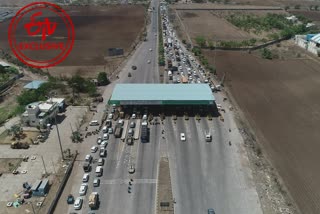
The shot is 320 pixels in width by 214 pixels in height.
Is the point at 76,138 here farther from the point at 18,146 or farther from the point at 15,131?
the point at 15,131

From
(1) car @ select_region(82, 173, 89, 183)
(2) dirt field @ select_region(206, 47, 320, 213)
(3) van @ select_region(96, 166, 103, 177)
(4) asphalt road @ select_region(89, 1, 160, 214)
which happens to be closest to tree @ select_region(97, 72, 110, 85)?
(4) asphalt road @ select_region(89, 1, 160, 214)

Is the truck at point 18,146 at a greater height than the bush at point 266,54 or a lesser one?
lesser

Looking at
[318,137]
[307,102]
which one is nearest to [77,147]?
[318,137]

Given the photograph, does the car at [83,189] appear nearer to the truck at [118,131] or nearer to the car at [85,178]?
the car at [85,178]

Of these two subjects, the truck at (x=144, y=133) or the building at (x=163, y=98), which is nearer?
the truck at (x=144, y=133)

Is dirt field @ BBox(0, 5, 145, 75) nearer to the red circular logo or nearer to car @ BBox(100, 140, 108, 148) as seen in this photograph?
the red circular logo

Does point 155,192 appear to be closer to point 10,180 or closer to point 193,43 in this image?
point 10,180

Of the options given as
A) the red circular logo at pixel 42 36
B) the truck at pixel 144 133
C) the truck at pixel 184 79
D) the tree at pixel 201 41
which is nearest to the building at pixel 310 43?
the tree at pixel 201 41

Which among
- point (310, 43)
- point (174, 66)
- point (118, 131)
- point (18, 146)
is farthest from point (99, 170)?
point (310, 43)
